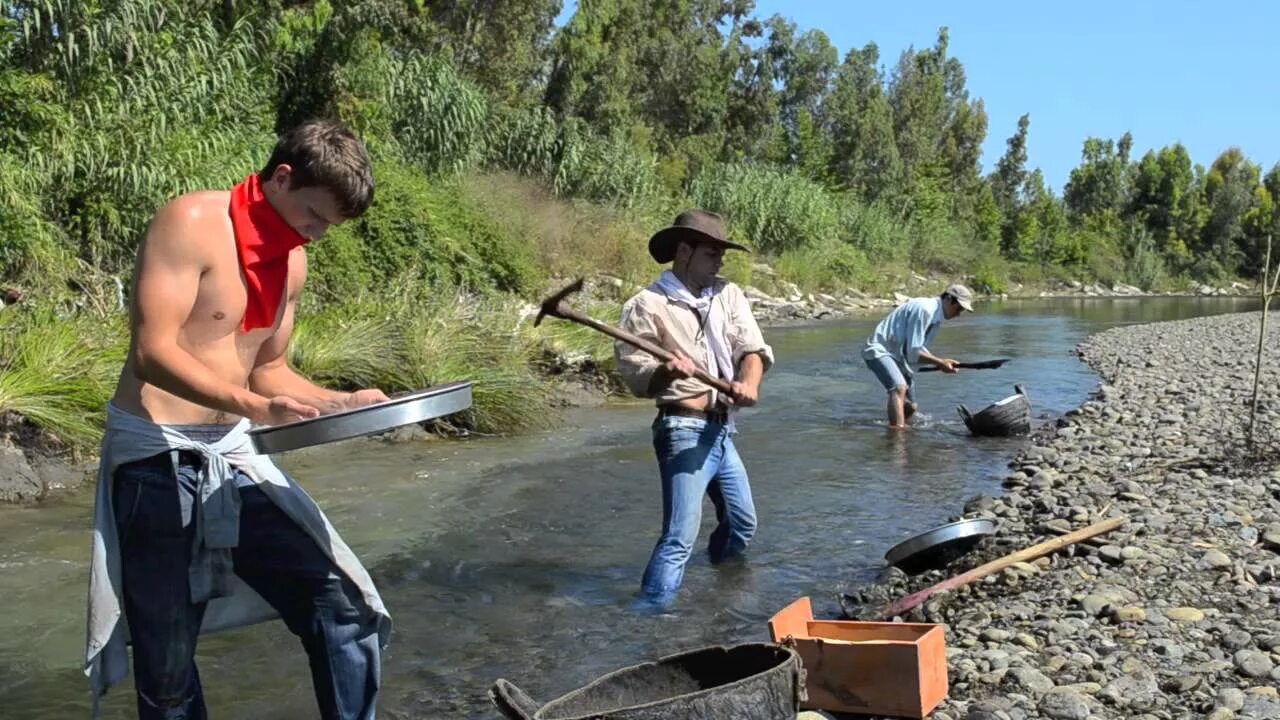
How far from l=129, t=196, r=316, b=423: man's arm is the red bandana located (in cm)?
11

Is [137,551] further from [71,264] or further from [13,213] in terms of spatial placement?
[71,264]

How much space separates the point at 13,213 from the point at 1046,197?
64.6 meters

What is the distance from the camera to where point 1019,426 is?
11.5m

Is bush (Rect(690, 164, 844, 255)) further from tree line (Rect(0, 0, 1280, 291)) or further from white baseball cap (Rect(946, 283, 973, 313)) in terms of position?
white baseball cap (Rect(946, 283, 973, 313))

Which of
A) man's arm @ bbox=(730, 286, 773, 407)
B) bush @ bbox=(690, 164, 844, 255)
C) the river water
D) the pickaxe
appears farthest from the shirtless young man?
bush @ bbox=(690, 164, 844, 255)

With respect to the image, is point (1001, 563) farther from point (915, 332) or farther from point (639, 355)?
point (915, 332)

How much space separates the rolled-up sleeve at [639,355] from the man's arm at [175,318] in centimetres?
224

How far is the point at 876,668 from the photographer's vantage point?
3.99 meters

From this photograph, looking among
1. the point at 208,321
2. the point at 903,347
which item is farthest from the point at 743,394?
the point at 903,347

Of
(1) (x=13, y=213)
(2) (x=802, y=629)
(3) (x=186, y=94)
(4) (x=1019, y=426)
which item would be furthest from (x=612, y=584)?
(3) (x=186, y=94)

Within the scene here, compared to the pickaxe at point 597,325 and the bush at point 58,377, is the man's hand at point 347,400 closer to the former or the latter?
→ the pickaxe at point 597,325

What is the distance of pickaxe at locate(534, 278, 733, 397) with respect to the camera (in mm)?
4332

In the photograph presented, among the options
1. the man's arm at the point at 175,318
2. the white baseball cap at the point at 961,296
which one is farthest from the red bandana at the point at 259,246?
the white baseball cap at the point at 961,296

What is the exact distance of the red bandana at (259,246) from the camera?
2961 mm
